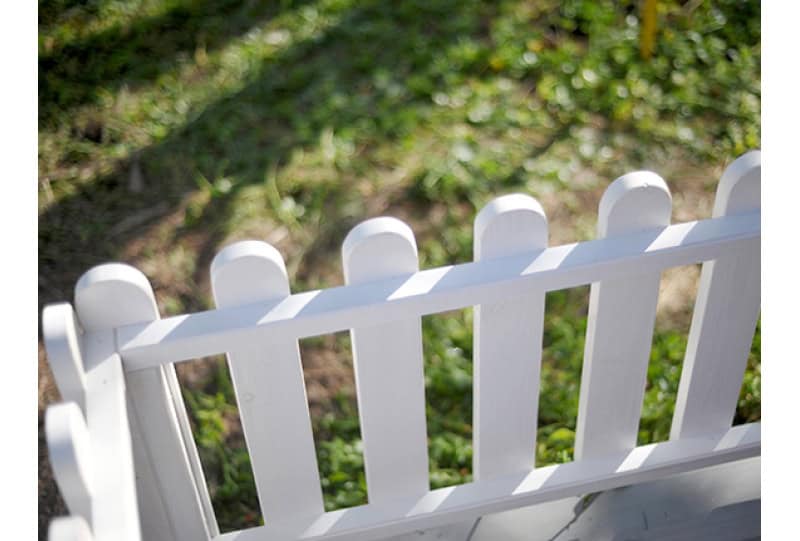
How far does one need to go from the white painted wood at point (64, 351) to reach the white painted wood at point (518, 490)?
63cm

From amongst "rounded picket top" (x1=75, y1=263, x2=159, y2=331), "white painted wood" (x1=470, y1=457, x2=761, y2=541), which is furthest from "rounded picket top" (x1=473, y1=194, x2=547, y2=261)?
"white painted wood" (x1=470, y1=457, x2=761, y2=541)

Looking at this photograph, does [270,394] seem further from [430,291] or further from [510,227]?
[510,227]

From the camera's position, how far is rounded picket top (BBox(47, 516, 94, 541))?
923mm

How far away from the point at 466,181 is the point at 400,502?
138 centimetres

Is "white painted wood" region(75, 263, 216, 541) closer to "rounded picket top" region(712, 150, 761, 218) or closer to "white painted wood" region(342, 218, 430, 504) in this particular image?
"white painted wood" region(342, 218, 430, 504)

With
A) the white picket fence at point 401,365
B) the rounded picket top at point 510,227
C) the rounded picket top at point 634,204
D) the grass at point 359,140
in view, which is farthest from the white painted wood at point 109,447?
the grass at point 359,140

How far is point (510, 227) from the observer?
137 cm

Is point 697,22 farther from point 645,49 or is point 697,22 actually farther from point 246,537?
point 246,537

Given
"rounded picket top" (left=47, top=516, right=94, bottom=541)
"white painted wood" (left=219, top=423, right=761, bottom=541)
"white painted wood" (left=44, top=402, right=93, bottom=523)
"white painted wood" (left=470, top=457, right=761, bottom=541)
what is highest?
"white painted wood" (left=44, top=402, right=93, bottom=523)

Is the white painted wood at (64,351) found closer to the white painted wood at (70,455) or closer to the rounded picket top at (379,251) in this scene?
the white painted wood at (70,455)

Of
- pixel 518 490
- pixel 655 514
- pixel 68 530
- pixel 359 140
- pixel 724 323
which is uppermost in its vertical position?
pixel 359 140

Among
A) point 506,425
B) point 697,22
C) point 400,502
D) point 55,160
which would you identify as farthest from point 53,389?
point 697,22

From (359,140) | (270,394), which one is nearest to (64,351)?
(270,394)

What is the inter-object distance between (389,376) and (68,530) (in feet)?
2.29
